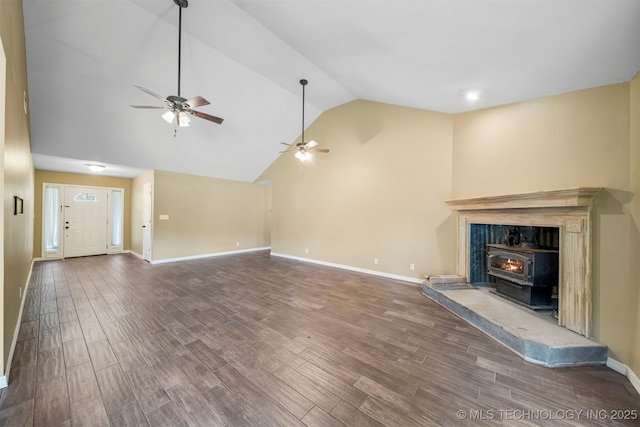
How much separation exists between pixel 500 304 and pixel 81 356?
4.78m

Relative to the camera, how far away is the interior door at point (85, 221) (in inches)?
258

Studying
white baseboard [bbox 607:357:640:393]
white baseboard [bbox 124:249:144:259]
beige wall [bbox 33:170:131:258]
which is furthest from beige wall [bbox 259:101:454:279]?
beige wall [bbox 33:170:131:258]

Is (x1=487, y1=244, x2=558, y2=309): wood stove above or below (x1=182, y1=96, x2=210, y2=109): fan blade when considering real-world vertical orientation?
below

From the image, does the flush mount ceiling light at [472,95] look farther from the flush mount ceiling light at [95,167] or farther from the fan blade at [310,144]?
the flush mount ceiling light at [95,167]

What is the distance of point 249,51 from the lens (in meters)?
3.65

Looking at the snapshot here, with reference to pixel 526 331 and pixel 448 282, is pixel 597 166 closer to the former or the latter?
pixel 526 331

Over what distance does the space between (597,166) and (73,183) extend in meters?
11.0

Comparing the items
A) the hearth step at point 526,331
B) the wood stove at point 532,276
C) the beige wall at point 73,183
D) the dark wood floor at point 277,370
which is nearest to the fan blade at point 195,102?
the dark wood floor at point 277,370

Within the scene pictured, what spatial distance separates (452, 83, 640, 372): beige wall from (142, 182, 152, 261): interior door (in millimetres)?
7946

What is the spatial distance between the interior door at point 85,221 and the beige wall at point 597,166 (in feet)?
33.4

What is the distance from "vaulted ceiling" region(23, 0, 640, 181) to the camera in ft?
6.43

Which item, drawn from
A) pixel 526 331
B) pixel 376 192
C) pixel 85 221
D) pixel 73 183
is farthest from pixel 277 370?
pixel 73 183

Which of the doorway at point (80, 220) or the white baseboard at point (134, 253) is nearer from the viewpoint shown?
the doorway at point (80, 220)

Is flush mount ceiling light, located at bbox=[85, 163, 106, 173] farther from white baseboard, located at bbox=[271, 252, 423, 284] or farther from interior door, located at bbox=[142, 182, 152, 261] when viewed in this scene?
white baseboard, located at bbox=[271, 252, 423, 284]
